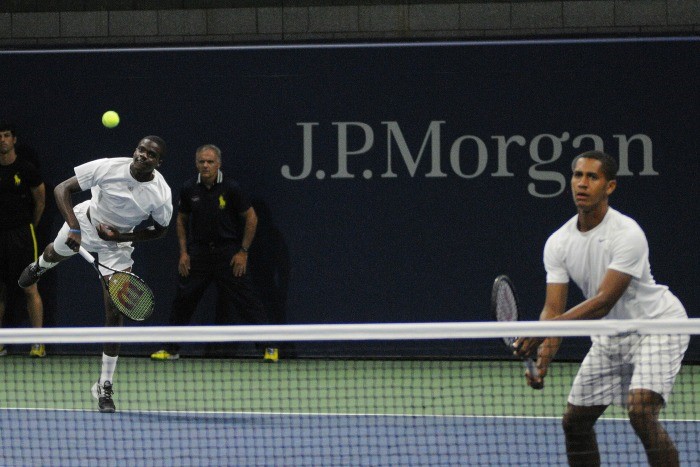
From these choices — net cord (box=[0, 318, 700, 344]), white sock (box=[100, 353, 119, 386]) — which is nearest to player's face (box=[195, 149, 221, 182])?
white sock (box=[100, 353, 119, 386])

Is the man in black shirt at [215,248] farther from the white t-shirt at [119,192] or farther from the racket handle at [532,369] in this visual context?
the racket handle at [532,369]

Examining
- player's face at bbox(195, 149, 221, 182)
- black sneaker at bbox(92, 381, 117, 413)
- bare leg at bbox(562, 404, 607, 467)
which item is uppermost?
player's face at bbox(195, 149, 221, 182)

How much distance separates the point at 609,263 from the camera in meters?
4.31

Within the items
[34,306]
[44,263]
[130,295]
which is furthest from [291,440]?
[34,306]

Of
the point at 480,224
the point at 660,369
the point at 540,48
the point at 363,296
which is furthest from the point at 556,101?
the point at 660,369

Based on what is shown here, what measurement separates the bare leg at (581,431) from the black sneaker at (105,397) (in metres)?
3.20

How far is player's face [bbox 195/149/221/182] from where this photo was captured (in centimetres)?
855

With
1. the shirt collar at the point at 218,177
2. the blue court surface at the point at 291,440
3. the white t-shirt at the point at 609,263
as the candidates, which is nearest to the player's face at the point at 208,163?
the shirt collar at the point at 218,177

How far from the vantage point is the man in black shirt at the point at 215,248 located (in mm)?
8766

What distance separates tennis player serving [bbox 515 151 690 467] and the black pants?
15.0 ft


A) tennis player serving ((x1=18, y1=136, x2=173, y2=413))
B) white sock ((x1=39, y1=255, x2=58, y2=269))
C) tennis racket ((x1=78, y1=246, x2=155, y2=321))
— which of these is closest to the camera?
tennis racket ((x1=78, y1=246, x2=155, y2=321))

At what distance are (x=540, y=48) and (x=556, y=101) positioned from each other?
374 mm

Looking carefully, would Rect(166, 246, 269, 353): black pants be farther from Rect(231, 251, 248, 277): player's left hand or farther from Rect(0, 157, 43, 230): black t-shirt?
Rect(0, 157, 43, 230): black t-shirt

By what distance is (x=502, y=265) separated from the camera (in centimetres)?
875
